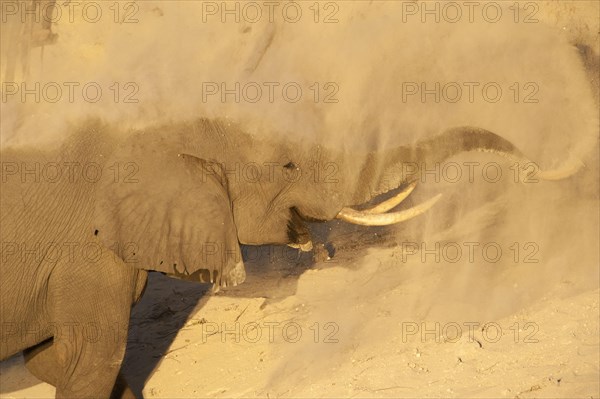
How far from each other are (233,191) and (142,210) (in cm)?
59

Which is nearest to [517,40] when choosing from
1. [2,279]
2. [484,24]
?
[484,24]

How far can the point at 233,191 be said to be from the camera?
5.78 m

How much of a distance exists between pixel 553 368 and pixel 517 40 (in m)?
3.02

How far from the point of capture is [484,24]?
792 centimetres

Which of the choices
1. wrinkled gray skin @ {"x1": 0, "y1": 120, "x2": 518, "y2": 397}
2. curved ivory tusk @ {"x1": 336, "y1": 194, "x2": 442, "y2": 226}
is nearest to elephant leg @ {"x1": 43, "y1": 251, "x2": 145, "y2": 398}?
wrinkled gray skin @ {"x1": 0, "y1": 120, "x2": 518, "y2": 397}

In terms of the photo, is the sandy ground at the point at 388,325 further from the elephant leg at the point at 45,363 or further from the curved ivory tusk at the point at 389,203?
the curved ivory tusk at the point at 389,203

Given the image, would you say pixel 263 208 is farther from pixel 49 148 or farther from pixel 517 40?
pixel 517 40

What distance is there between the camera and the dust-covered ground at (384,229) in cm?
602

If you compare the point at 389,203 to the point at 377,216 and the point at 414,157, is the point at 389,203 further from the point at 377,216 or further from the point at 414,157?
the point at 414,157

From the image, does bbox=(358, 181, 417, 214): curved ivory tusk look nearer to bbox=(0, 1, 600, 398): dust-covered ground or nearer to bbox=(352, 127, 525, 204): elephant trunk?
bbox=(352, 127, 525, 204): elephant trunk

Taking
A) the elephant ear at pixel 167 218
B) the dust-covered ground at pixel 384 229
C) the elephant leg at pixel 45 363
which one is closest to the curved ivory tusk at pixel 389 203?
the dust-covered ground at pixel 384 229

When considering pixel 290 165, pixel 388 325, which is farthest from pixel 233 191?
pixel 388 325

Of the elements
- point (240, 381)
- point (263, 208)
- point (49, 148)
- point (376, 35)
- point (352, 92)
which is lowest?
point (240, 381)

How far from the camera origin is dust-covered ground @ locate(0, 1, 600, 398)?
602cm
